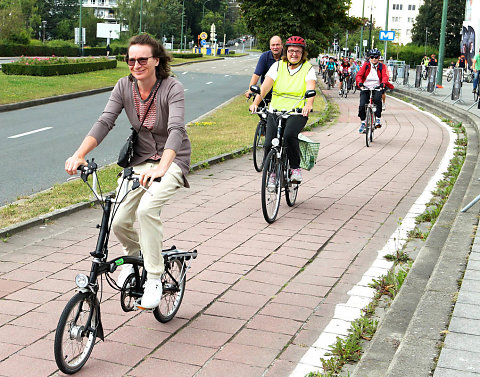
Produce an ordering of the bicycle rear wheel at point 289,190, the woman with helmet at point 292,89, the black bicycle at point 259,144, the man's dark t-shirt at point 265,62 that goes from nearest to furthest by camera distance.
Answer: the woman with helmet at point 292,89, the bicycle rear wheel at point 289,190, the black bicycle at point 259,144, the man's dark t-shirt at point 265,62

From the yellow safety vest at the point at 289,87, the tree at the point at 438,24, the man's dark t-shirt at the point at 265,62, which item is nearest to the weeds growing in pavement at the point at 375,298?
the yellow safety vest at the point at 289,87

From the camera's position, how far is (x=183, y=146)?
15.7 feet

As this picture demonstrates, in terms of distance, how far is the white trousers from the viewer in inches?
177

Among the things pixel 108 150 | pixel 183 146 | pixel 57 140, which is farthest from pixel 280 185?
pixel 57 140

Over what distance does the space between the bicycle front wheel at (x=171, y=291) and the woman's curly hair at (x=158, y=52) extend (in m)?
1.17

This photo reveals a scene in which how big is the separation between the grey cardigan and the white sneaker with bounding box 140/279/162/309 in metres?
0.65

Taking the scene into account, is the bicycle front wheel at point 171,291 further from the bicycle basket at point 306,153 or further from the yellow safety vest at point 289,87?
the bicycle basket at point 306,153

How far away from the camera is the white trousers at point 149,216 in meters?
4.50

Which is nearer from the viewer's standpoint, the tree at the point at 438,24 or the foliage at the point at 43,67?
the foliage at the point at 43,67

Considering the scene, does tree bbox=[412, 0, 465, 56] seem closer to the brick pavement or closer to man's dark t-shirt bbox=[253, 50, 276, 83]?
man's dark t-shirt bbox=[253, 50, 276, 83]

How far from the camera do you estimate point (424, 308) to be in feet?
15.8

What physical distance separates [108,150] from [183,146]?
9.96 metres

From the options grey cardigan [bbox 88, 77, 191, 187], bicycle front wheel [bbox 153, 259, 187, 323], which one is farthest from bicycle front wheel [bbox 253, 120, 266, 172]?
grey cardigan [bbox 88, 77, 191, 187]

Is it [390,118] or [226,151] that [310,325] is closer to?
[226,151]
